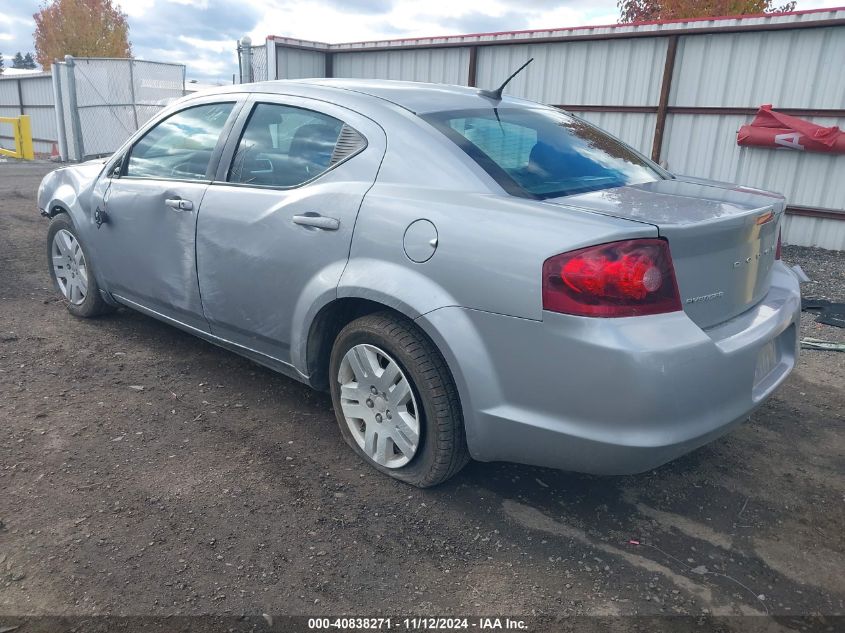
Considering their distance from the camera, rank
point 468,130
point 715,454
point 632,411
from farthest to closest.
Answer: point 715,454
point 468,130
point 632,411

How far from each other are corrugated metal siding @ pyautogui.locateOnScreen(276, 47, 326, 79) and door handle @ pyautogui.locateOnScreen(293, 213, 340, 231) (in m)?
10.4

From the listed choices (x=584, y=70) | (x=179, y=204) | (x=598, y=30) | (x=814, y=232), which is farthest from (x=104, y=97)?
(x=814, y=232)

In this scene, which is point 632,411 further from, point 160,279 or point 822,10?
point 822,10

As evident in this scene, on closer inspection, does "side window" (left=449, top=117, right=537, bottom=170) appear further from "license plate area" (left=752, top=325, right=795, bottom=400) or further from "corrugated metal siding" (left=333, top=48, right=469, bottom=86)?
"corrugated metal siding" (left=333, top=48, right=469, bottom=86)

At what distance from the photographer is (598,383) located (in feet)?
7.22

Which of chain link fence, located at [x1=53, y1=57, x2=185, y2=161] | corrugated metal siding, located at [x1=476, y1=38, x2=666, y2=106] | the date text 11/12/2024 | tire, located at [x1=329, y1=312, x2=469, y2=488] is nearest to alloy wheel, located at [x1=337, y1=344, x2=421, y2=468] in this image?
tire, located at [x1=329, y1=312, x2=469, y2=488]

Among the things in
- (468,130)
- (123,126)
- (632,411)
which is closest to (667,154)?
(468,130)

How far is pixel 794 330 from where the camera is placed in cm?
296

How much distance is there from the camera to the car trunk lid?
231 cm

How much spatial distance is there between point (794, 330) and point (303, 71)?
12.1m

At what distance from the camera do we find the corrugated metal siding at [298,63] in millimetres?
12742

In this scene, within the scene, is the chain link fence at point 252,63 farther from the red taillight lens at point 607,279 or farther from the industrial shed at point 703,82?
the red taillight lens at point 607,279

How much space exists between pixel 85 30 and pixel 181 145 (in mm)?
36992

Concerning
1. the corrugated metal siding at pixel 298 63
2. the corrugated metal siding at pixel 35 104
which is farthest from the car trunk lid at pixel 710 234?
the corrugated metal siding at pixel 35 104
